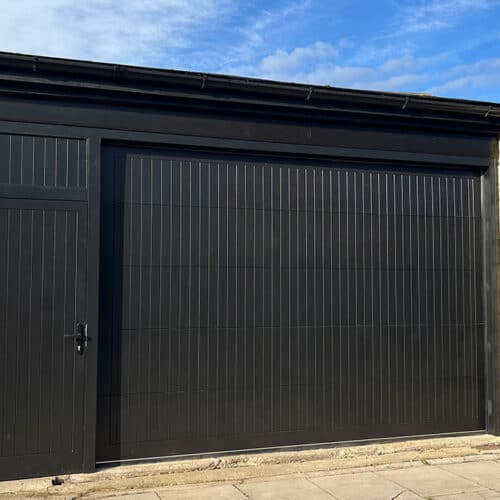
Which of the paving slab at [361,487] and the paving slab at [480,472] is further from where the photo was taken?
the paving slab at [480,472]

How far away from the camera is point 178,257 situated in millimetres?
6590

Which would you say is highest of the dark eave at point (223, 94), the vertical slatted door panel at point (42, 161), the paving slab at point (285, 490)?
the dark eave at point (223, 94)

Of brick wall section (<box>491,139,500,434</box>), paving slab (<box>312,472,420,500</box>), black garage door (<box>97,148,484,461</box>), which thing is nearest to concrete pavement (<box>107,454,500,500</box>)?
paving slab (<box>312,472,420,500</box>)

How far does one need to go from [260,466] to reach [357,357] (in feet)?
5.28

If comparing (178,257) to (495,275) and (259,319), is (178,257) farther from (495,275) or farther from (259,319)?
(495,275)

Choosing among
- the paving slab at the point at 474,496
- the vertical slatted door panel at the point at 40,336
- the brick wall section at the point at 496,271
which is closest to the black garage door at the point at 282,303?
the brick wall section at the point at 496,271

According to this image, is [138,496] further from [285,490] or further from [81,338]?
[81,338]

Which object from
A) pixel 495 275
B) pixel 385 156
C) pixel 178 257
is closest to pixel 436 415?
pixel 495 275

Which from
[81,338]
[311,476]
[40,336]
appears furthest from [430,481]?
[40,336]

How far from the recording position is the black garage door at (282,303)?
6426mm

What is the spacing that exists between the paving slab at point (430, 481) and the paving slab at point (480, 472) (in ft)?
0.27

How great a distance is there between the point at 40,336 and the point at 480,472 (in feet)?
14.9

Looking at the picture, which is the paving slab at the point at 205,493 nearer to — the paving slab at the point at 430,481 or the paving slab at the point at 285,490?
the paving slab at the point at 285,490

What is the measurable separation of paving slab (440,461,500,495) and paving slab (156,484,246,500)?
2.29m
